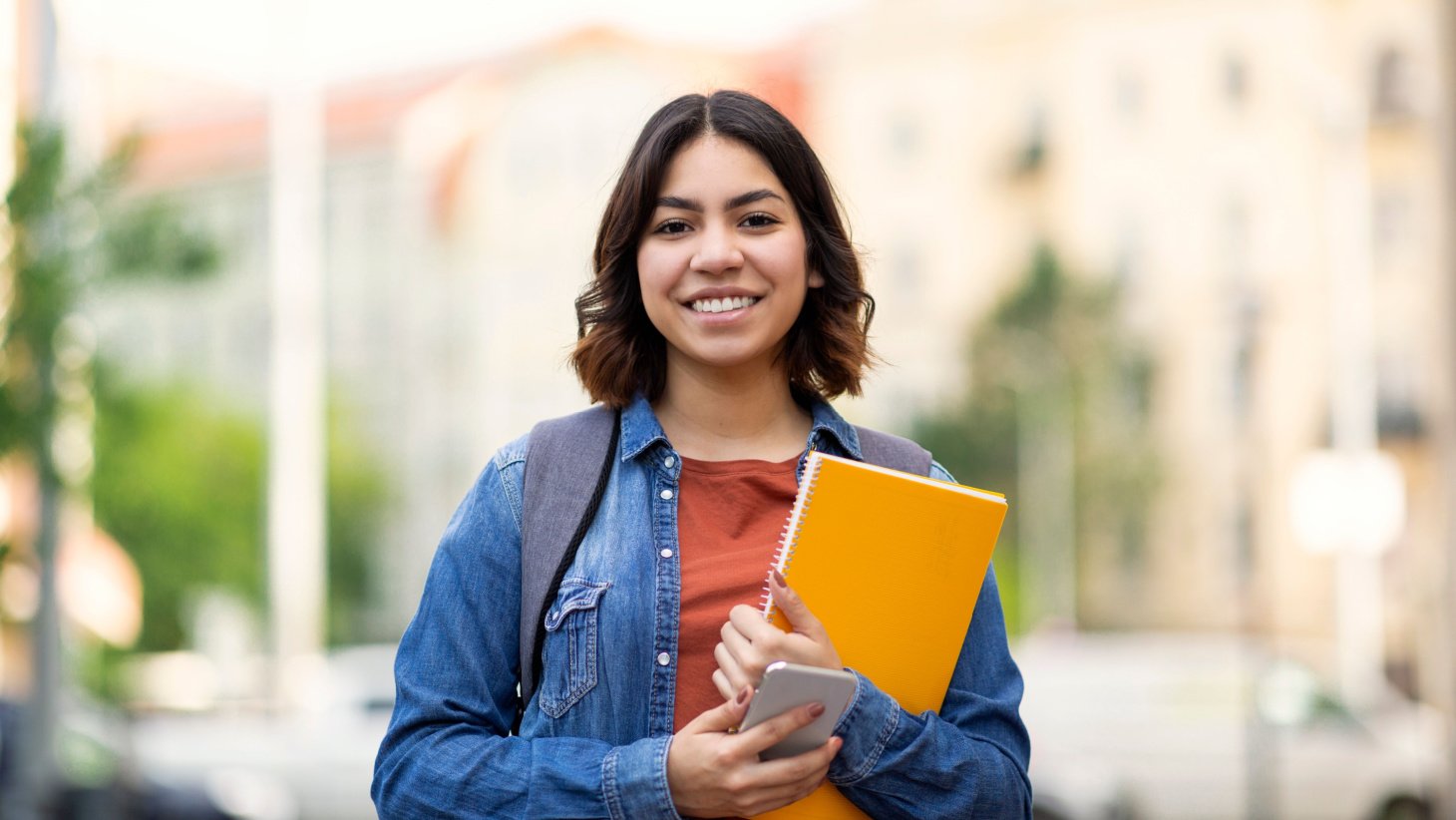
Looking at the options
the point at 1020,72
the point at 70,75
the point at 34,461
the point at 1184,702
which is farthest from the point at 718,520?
the point at 1020,72

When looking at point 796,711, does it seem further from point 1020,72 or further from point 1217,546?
point 1020,72

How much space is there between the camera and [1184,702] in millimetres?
12047

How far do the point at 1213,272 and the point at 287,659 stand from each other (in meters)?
26.1

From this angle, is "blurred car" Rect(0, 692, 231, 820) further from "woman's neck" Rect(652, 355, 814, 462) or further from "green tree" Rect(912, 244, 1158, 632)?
"green tree" Rect(912, 244, 1158, 632)

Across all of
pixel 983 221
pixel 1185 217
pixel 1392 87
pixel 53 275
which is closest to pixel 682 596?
pixel 53 275

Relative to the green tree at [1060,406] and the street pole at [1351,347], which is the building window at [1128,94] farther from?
the street pole at [1351,347]

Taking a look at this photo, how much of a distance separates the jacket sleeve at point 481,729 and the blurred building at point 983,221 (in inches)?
1209

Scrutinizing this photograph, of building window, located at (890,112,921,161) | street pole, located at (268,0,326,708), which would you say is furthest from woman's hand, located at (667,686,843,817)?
building window, located at (890,112,921,161)

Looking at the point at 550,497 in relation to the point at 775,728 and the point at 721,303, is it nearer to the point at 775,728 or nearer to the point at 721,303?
the point at 721,303

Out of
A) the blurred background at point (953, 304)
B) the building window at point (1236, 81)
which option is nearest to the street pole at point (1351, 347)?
the blurred background at point (953, 304)

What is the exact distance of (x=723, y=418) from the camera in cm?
204

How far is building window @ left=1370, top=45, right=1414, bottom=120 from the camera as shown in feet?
111

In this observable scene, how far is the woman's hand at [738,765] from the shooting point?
1647 millimetres

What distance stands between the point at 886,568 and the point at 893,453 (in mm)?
314
